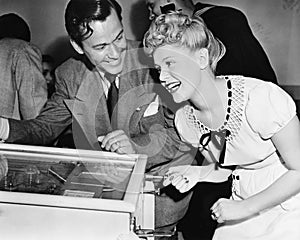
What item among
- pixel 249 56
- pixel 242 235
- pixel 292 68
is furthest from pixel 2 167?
pixel 292 68

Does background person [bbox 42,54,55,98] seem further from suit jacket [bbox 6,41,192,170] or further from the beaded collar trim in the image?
the beaded collar trim

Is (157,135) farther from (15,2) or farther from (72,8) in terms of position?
(15,2)

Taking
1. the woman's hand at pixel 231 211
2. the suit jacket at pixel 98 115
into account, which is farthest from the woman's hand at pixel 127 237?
the suit jacket at pixel 98 115

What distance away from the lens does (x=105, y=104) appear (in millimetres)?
1323

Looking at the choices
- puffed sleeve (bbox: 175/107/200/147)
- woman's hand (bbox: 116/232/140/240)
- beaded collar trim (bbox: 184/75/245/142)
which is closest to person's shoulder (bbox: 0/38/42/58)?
puffed sleeve (bbox: 175/107/200/147)

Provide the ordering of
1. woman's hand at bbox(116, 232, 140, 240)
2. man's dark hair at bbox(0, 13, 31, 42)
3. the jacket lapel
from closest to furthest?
woman's hand at bbox(116, 232, 140, 240), the jacket lapel, man's dark hair at bbox(0, 13, 31, 42)

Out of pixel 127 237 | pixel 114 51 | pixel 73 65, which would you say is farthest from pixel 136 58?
pixel 127 237

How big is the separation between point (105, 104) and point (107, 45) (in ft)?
0.47

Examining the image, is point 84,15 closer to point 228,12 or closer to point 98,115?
point 98,115

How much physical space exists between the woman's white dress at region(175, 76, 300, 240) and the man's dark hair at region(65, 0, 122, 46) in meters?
0.29

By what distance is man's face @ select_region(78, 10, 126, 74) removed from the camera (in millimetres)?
1246

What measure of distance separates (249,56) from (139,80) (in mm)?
262

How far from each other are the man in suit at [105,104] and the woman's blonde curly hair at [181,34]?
0.70ft

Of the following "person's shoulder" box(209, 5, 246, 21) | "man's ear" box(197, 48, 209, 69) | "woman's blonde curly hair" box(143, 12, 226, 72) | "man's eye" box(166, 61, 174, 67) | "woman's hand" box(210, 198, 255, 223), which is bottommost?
"woman's hand" box(210, 198, 255, 223)
